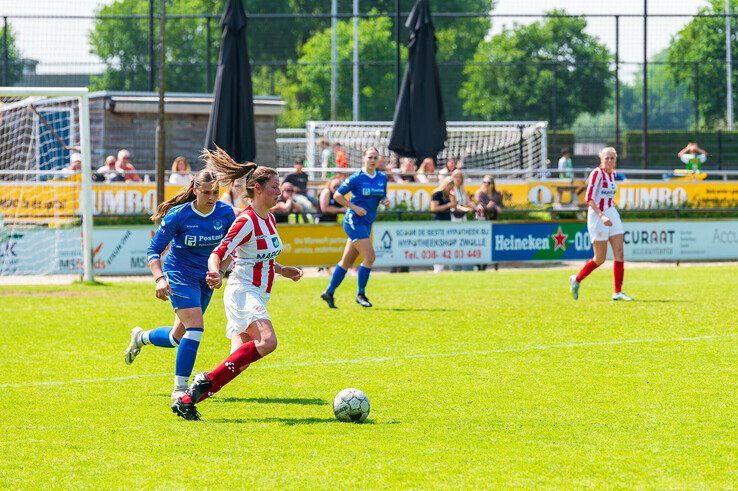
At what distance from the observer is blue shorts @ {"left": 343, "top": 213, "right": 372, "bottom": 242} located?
15.7m

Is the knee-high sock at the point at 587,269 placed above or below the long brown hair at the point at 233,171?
below

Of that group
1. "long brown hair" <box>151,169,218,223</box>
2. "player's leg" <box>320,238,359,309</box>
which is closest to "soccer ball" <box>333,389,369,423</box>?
"long brown hair" <box>151,169,218,223</box>

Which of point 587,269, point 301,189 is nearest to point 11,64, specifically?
point 301,189

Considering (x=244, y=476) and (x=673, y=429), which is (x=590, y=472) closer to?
(x=673, y=429)

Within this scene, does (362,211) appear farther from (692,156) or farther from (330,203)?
(692,156)

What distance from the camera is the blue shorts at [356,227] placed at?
15688 millimetres

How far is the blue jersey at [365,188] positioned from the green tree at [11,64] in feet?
57.5

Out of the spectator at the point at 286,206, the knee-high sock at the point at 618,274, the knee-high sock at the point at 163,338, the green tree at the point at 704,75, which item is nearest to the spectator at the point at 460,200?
the spectator at the point at 286,206

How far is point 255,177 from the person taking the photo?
27.9 feet

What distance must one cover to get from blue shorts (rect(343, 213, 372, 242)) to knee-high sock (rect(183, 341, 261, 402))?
24.4ft

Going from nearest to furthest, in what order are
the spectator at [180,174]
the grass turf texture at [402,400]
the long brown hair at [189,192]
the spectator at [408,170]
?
the grass turf texture at [402,400]
the long brown hair at [189,192]
the spectator at [180,174]
the spectator at [408,170]

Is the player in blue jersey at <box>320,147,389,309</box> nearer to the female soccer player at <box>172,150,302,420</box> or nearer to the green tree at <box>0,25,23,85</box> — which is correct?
the female soccer player at <box>172,150,302,420</box>

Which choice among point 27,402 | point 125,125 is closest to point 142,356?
point 27,402

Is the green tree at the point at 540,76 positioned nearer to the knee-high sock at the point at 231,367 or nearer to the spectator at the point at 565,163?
the spectator at the point at 565,163
